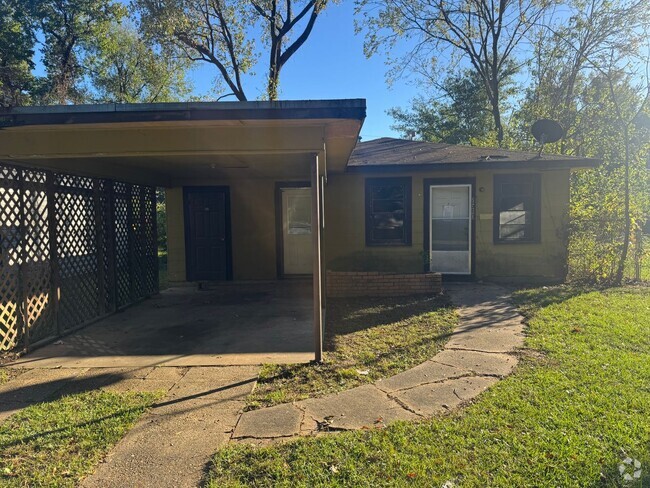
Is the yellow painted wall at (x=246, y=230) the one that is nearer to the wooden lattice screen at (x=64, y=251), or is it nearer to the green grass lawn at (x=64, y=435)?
the wooden lattice screen at (x=64, y=251)

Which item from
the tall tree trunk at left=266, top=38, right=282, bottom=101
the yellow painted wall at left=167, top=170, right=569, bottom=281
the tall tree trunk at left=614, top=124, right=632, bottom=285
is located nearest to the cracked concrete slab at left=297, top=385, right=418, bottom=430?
the yellow painted wall at left=167, top=170, right=569, bottom=281

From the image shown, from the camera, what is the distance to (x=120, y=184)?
7133mm

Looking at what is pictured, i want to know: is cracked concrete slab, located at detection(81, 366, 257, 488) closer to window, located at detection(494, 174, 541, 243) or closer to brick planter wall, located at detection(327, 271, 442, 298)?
brick planter wall, located at detection(327, 271, 442, 298)

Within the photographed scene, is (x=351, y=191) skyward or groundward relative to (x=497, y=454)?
skyward

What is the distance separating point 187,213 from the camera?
922 cm

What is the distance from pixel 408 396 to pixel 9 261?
486 centimetres

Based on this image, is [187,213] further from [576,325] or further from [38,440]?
[576,325]

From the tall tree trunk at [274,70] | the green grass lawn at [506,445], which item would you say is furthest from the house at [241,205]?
the tall tree trunk at [274,70]

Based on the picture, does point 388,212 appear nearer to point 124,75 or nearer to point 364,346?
point 364,346

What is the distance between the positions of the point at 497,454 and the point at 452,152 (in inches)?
306

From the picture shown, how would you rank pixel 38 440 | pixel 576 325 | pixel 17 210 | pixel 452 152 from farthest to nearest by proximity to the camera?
pixel 452 152 → pixel 576 325 → pixel 17 210 → pixel 38 440

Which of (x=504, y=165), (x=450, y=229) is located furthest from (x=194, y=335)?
(x=504, y=165)

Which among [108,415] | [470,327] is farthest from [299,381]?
[470,327]

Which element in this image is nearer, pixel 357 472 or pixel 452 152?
pixel 357 472
